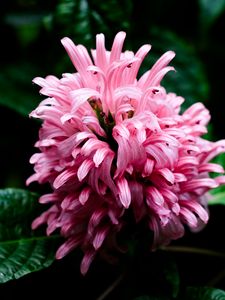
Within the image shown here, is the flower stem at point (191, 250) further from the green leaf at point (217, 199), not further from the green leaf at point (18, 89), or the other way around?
the green leaf at point (18, 89)

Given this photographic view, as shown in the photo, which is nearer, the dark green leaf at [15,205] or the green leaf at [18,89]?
the dark green leaf at [15,205]

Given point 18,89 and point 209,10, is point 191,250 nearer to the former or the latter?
point 18,89

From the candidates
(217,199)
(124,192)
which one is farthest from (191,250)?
(124,192)

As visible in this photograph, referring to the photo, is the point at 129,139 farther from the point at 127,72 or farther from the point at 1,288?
the point at 1,288

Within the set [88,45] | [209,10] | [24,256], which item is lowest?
[24,256]

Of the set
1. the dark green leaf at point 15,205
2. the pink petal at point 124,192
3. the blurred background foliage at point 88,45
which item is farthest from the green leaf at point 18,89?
the pink petal at point 124,192

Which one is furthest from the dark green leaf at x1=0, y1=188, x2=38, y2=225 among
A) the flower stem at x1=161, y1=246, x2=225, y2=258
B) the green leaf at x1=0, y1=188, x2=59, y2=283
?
the flower stem at x1=161, y1=246, x2=225, y2=258
